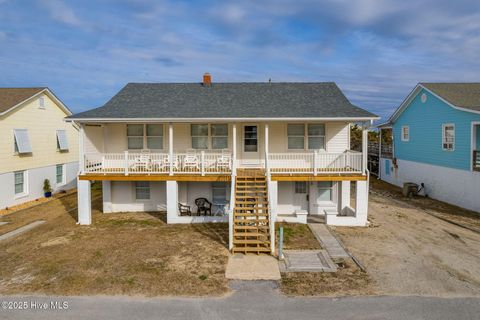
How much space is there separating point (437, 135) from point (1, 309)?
22.9 meters

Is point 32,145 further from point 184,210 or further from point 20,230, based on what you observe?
point 184,210

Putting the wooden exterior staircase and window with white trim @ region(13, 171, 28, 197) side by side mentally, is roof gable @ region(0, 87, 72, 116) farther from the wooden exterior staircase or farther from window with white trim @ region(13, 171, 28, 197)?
the wooden exterior staircase

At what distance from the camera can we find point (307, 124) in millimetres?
16625

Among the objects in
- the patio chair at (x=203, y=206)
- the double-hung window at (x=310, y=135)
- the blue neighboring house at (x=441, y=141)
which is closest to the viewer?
the patio chair at (x=203, y=206)

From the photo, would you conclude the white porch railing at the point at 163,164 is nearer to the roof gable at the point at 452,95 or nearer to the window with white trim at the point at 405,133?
the roof gable at the point at 452,95

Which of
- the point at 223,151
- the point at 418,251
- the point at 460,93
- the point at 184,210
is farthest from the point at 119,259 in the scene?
the point at 460,93

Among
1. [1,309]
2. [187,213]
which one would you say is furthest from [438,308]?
[187,213]

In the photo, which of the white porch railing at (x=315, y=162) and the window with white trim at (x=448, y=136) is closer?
the white porch railing at (x=315, y=162)

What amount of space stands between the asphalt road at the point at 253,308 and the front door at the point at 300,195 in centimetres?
883

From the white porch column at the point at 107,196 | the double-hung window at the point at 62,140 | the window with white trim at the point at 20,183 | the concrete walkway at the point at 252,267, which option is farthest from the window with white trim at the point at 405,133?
the window with white trim at the point at 20,183

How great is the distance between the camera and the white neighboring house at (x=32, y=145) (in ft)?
63.6

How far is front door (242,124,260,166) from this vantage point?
1672cm

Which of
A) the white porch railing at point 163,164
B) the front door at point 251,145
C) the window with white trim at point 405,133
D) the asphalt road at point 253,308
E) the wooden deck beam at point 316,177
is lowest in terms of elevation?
the asphalt road at point 253,308

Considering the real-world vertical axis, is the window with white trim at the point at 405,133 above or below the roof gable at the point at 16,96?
below
